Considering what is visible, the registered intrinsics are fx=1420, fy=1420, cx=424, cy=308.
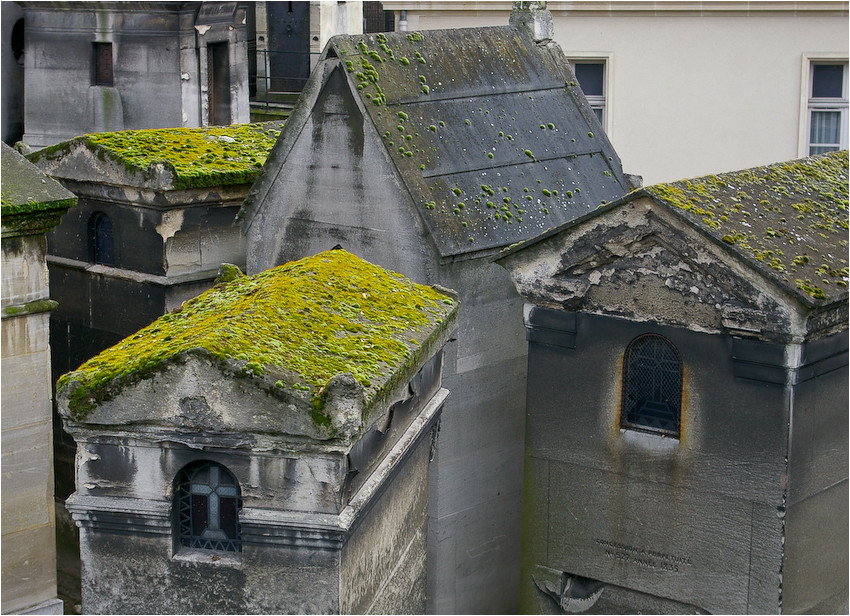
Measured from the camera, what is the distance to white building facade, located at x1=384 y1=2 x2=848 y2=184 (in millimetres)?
19844

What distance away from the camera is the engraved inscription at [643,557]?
1096cm

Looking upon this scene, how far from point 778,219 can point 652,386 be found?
1621 millimetres

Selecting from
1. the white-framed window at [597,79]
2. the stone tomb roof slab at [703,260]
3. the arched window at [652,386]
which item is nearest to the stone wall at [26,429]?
the stone tomb roof slab at [703,260]

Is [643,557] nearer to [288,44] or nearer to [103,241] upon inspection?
[103,241]

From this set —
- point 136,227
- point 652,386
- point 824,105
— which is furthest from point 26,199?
point 824,105

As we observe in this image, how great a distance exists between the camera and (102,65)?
2316cm

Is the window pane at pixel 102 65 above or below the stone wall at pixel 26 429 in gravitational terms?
above

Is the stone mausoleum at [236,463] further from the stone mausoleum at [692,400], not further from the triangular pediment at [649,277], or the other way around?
the stone mausoleum at [692,400]

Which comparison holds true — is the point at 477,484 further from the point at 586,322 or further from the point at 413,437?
the point at 413,437

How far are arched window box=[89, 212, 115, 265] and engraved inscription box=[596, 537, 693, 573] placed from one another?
242 inches

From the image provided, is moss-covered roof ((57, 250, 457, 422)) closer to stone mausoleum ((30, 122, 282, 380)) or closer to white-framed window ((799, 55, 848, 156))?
stone mausoleum ((30, 122, 282, 380))

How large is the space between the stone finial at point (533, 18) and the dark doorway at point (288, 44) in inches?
676

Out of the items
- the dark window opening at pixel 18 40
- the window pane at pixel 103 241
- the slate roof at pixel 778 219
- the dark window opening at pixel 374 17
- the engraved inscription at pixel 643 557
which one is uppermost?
the dark window opening at pixel 374 17

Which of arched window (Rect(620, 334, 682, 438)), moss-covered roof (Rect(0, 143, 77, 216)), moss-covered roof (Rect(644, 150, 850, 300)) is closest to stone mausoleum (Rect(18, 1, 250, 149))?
moss-covered roof (Rect(0, 143, 77, 216))
